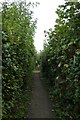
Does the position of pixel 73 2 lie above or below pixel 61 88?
above

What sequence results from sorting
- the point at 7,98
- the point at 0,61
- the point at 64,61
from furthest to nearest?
the point at 64,61 < the point at 7,98 < the point at 0,61

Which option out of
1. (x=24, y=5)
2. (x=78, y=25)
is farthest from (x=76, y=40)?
(x=24, y=5)

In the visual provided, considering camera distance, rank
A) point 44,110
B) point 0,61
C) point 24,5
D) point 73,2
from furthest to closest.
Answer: point 24,5 < point 44,110 < point 0,61 < point 73,2

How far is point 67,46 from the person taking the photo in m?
6.05

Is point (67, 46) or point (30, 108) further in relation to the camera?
point (30, 108)

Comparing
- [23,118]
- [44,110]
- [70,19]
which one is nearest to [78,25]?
[70,19]

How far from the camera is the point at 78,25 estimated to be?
5.46 metres

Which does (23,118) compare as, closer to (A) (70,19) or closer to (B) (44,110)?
(B) (44,110)

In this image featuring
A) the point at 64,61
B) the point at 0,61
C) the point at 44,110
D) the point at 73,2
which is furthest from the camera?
the point at 44,110

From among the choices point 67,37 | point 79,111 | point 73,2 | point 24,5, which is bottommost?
point 79,111

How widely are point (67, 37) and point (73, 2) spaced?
1029mm

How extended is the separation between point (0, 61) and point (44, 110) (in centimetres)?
508

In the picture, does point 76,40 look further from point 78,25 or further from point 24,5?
point 24,5

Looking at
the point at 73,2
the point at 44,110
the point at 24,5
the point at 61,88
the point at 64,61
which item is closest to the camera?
the point at 73,2
